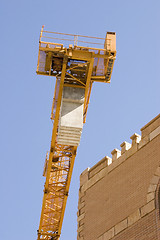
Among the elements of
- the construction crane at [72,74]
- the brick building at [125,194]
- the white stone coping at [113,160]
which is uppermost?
the construction crane at [72,74]

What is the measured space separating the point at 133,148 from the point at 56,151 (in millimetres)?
9218

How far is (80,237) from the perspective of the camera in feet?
62.7

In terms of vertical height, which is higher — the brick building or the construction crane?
the construction crane

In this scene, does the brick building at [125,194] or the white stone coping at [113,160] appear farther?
the white stone coping at [113,160]

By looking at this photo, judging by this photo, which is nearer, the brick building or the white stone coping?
the brick building

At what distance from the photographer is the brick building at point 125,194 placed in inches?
628

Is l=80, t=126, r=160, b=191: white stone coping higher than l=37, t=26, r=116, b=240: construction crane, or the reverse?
l=37, t=26, r=116, b=240: construction crane

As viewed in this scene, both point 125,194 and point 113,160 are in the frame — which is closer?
point 125,194

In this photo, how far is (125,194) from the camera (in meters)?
17.4

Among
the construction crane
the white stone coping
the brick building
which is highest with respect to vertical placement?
the construction crane

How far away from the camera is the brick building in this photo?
628 inches

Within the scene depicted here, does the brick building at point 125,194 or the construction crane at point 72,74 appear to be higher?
the construction crane at point 72,74

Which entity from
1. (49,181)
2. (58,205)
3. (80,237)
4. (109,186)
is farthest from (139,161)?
(58,205)

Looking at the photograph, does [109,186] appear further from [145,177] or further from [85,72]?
[85,72]
